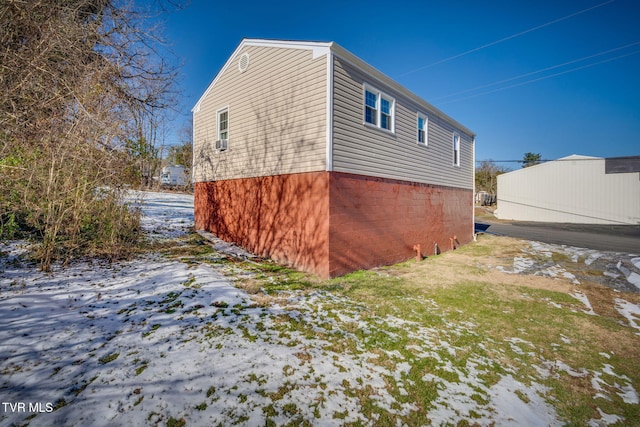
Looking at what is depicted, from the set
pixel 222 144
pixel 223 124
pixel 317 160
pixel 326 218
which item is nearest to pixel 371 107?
pixel 317 160

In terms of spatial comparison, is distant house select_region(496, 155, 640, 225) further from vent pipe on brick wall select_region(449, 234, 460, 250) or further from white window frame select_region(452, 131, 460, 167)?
vent pipe on brick wall select_region(449, 234, 460, 250)

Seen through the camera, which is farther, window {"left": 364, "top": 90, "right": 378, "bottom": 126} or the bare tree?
window {"left": 364, "top": 90, "right": 378, "bottom": 126}

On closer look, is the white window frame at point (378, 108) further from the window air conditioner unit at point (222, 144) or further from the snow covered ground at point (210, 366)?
the snow covered ground at point (210, 366)

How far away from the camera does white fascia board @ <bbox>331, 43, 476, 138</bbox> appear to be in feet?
21.8

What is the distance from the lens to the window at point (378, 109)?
→ 25.7 ft

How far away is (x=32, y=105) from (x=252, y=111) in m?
5.17

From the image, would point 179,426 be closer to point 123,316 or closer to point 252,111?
point 123,316

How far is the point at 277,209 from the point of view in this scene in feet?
25.4

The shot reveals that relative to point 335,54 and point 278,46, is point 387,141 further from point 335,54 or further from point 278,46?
point 278,46

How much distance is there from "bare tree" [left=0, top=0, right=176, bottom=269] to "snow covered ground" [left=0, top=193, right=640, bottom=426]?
1.49 meters

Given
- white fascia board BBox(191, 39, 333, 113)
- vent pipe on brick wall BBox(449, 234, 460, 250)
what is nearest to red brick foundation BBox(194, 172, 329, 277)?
white fascia board BBox(191, 39, 333, 113)

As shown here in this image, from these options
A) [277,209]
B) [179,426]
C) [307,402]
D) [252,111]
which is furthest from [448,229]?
[179,426]

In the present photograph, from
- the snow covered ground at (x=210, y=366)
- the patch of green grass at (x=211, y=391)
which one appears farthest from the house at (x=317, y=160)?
the patch of green grass at (x=211, y=391)

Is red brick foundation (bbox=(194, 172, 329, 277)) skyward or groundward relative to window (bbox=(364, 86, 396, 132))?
groundward
